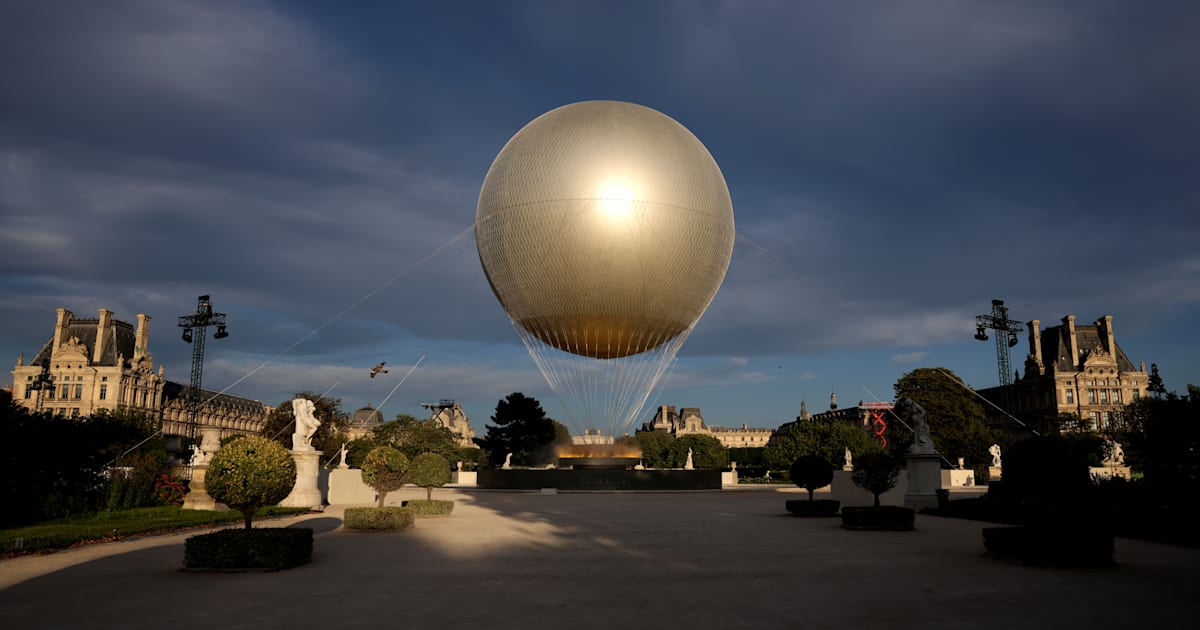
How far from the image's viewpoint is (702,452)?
118938 mm

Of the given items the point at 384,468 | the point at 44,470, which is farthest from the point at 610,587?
the point at 44,470

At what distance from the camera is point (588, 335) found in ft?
133

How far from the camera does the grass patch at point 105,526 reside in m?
17.5

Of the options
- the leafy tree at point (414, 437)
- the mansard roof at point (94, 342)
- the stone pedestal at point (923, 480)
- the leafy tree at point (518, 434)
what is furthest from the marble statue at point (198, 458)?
the mansard roof at point (94, 342)

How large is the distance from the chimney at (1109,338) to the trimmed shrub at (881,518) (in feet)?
382

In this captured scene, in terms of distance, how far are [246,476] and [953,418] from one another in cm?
7867

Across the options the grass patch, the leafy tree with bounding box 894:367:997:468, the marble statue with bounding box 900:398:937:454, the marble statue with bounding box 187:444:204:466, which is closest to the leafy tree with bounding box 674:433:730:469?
the leafy tree with bounding box 894:367:997:468

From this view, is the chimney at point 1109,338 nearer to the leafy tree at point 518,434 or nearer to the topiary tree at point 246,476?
the leafy tree at point 518,434

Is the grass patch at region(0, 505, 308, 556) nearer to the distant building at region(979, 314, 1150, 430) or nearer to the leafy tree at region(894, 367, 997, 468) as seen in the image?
the leafy tree at region(894, 367, 997, 468)

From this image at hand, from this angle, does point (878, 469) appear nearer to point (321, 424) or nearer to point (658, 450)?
point (321, 424)

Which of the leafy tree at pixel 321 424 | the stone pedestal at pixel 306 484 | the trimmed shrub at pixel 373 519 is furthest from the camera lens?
the leafy tree at pixel 321 424

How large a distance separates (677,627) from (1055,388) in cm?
12795

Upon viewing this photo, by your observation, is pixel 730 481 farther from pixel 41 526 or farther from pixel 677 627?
pixel 677 627

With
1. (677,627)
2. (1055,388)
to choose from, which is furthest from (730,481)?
(1055,388)
